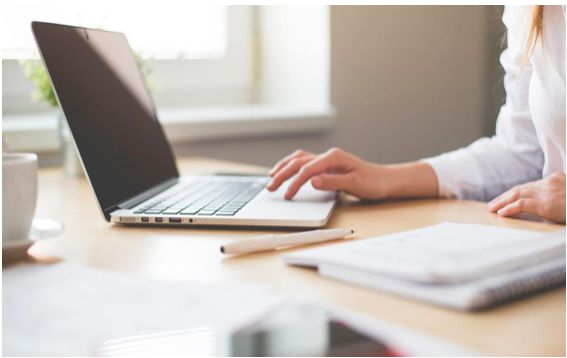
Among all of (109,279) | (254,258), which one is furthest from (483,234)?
(109,279)

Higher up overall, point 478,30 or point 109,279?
point 478,30

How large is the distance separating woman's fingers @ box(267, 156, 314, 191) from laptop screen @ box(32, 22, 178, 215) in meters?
0.19

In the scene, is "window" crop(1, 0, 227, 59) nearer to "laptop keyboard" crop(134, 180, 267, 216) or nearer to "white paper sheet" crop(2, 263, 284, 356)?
"laptop keyboard" crop(134, 180, 267, 216)

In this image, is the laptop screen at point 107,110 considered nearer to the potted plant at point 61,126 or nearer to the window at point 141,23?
the potted plant at point 61,126

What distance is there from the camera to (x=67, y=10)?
1.62 metres

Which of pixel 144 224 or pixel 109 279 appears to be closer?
pixel 109 279

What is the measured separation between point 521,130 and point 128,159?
63 cm

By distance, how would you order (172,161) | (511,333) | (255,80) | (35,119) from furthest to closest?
(255,80) → (35,119) → (172,161) → (511,333)

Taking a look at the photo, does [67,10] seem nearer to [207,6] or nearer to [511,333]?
[207,6]

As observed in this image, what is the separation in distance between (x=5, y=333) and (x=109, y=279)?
0.12m

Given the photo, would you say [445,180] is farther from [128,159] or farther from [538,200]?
[128,159]

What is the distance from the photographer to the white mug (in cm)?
62

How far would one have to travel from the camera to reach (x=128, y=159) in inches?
35.4

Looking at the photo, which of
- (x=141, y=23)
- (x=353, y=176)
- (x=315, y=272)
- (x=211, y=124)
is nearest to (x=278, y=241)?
(x=315, y=272)
